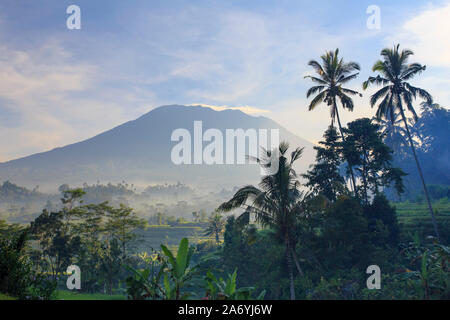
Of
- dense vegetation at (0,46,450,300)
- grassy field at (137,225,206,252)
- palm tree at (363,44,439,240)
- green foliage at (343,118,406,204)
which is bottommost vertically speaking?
grassy field at (137,225,206,252)

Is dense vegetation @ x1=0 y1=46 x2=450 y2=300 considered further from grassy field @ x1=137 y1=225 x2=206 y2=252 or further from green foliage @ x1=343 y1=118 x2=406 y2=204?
grassy field @ x1=137 y1=225 x2=206 y2=252

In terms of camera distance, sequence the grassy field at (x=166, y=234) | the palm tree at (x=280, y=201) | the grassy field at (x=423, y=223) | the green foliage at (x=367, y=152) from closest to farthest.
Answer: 1. the palm tree at (x=280, y=201)
2. the grassy field at (x=423, y=223)
3. the green foliage at (x=367, y=152)
4. the grassy field at (x=166, y=234)

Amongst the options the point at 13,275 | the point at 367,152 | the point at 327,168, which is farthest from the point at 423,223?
the point at 13,275

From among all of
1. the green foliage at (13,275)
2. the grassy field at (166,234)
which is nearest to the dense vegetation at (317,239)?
the green foliage at (13,275)

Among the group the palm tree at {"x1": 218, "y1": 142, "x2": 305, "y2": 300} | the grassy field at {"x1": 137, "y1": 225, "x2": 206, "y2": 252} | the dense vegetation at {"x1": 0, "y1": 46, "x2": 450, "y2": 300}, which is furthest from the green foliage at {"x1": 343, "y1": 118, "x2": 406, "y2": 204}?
the grassy field at {"x1": 137, "y1": 225, "x2": 206, "y2": 252}

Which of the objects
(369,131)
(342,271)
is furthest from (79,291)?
(369,131)

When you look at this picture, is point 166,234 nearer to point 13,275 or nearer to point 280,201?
point 280,201

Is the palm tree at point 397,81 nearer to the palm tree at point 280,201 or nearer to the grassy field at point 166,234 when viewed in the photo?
the palm tree at point 280,201
